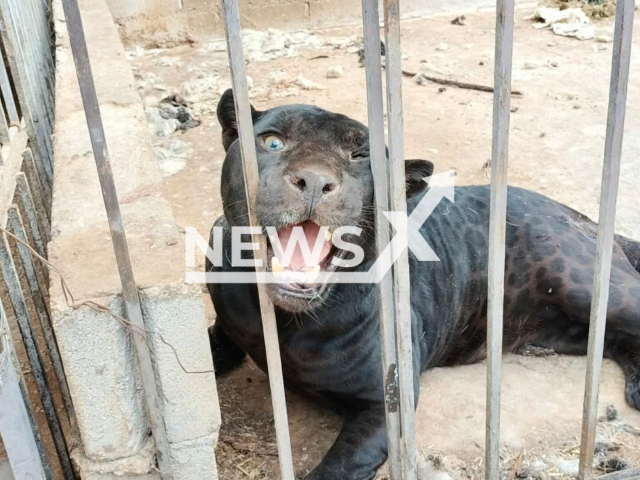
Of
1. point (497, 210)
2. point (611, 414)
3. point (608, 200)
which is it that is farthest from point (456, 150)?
point (497, 210)

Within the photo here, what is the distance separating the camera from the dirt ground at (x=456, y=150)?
3.06m

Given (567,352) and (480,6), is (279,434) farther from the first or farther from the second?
(480,6)

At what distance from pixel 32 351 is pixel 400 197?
1.42m

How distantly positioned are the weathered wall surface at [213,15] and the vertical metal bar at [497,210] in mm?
8038

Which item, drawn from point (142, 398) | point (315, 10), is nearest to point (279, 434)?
point (142, 398)

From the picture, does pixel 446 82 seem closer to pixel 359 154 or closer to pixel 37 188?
pixel 37 188

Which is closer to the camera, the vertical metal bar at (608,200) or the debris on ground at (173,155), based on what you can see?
the vertical metal bar at (608,200)

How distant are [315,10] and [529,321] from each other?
7.13 meters

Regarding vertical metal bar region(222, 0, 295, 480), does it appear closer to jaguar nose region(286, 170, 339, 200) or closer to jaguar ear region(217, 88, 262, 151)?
jaguar nose region(286, 170, 339, 200)

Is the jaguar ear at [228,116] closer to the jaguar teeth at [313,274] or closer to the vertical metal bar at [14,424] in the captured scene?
the jaguar teeth at [313,274]

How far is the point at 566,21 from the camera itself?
9.51 metres

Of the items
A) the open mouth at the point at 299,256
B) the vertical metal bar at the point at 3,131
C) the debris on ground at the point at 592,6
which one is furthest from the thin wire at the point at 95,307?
the debris on ground at the point at 592,6

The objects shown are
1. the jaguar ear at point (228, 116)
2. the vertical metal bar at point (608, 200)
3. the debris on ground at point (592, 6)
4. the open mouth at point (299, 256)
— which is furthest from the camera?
the debris on ground at point (592, 6)

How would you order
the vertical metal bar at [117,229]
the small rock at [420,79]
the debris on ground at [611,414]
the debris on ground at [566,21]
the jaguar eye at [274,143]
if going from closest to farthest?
the vertical metal bar at [117,229] < the jaguar eye at [274,143] < the debris on ground at [611,414] < the small rock at [420,79] < the debris on ground at [566,21]
